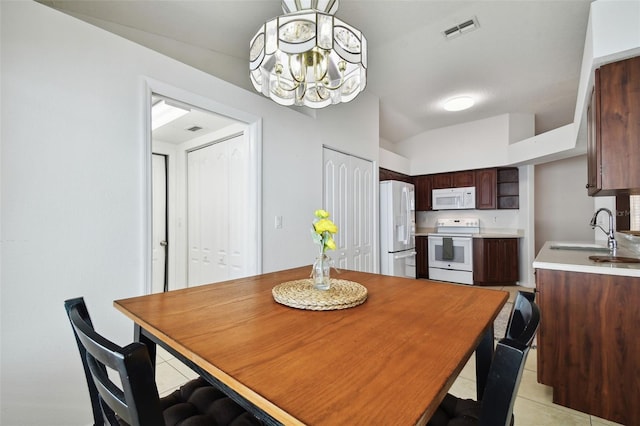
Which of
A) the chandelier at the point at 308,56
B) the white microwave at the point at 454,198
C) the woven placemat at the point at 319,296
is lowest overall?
the woven placemat at the point at 319,296

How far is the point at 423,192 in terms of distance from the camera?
5.73m

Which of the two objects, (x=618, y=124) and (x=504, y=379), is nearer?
(x=504, y=379)

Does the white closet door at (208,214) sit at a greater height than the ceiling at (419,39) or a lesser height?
lesser

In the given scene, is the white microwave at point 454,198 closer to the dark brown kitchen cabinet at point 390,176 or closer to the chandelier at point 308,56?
the dark brown kitchen cabinet at point 390,176

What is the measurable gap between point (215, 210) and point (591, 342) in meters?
3.22

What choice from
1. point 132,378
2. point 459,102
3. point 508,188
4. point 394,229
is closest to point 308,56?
point 132,378

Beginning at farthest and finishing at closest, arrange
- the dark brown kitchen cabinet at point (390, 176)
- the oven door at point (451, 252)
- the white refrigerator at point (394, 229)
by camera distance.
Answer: the oven door at point (451, 252)
the dark brown kitchen cabinet at point (390, 176)
the white refrigerator at point (394, 229)

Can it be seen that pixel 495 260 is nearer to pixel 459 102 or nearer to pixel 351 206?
pixel 459 102

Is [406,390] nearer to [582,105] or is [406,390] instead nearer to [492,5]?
[492,5]

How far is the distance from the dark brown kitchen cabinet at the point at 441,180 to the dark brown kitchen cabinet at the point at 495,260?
4.06ft

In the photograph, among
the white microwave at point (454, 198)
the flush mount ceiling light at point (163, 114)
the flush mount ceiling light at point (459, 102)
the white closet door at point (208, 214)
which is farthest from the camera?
the white microwave at point (454, 198)

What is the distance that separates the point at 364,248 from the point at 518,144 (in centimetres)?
303

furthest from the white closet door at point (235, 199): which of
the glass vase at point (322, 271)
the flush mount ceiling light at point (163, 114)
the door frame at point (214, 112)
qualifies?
the glass vase at point (322, 271)

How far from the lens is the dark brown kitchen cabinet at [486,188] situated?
4934 millimetres
